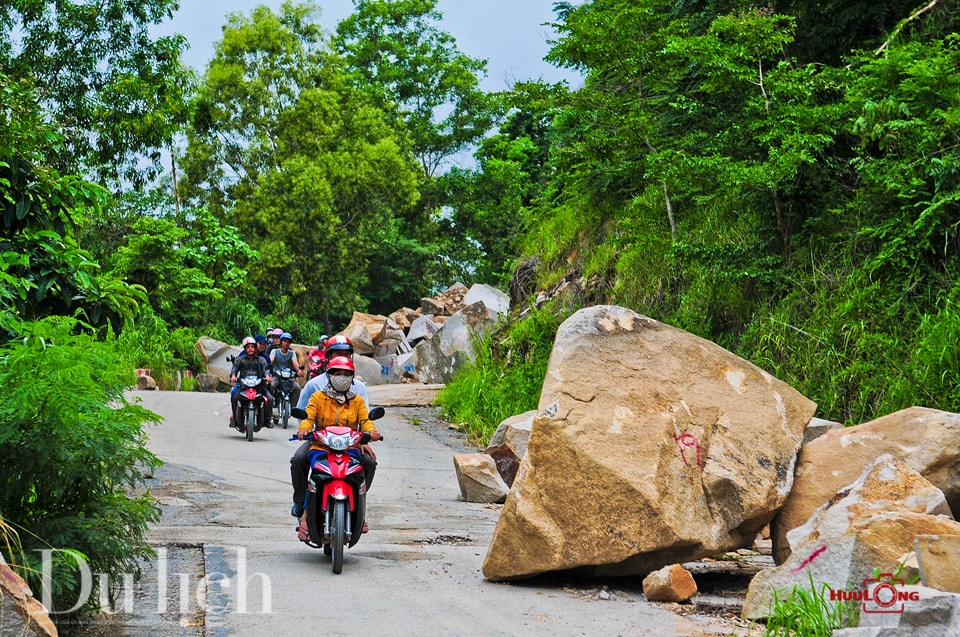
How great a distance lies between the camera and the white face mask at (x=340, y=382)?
8508mm

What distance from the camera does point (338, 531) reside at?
25.4 feet

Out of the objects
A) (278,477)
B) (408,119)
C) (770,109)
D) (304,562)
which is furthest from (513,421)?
(408,119)

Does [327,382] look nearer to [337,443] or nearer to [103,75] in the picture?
[337,443]

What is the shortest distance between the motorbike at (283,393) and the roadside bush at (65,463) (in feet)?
46.3

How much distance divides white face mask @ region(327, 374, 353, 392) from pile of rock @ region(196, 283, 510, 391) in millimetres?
16412

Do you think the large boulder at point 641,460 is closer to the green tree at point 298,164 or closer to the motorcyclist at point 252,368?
the motorcyclist at point 252,368

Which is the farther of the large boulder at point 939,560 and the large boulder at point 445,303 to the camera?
the large boulder at point 445,303

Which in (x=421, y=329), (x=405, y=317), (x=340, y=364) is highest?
(x=405, y=317)

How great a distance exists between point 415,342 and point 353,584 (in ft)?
107

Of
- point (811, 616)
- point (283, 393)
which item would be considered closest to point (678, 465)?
point (811, 616)

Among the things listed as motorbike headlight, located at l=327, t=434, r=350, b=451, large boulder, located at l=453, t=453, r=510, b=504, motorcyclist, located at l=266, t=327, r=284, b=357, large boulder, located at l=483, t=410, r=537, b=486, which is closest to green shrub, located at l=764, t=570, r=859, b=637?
motorbike headlight, located at l=327, t=434, r=350, b=451

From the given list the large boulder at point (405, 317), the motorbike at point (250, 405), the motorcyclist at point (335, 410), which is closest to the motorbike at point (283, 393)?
the motorbike at point (250, 405)

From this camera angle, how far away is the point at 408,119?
4834cm

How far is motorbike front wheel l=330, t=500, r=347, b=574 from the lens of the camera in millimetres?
7695
